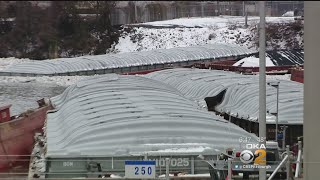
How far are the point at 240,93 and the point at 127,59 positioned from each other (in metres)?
4.51

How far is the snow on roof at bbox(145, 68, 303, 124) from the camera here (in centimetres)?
448

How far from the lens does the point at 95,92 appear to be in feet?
16.5

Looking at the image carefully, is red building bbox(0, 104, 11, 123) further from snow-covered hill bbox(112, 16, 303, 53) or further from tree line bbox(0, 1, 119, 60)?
snow-covered hill bbox(112, 16, 303, 53)

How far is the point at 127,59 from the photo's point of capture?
984 centimetres

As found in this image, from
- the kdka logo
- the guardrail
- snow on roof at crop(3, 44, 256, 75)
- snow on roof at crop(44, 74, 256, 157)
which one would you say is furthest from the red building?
the guardrail

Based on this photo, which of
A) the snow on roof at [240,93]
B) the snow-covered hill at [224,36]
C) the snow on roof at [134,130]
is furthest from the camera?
the snow-covered hill at [224,36]

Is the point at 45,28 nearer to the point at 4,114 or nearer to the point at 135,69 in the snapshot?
the point at 4,114

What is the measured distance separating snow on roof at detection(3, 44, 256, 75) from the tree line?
15.0 ft

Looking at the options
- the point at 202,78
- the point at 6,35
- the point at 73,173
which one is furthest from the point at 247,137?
the point at 202,78

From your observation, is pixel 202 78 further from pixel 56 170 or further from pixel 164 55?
pixel 56 170

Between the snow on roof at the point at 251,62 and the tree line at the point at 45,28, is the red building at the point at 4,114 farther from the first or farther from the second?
the snow on roof at the point at 251,62

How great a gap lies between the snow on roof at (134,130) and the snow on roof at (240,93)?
80 cm

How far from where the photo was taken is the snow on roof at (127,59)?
8320 millimetres

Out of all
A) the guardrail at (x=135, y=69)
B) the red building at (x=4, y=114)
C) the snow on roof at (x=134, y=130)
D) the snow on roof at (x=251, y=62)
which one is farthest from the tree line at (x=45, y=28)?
the snow on roof at (x=251, y=62)
